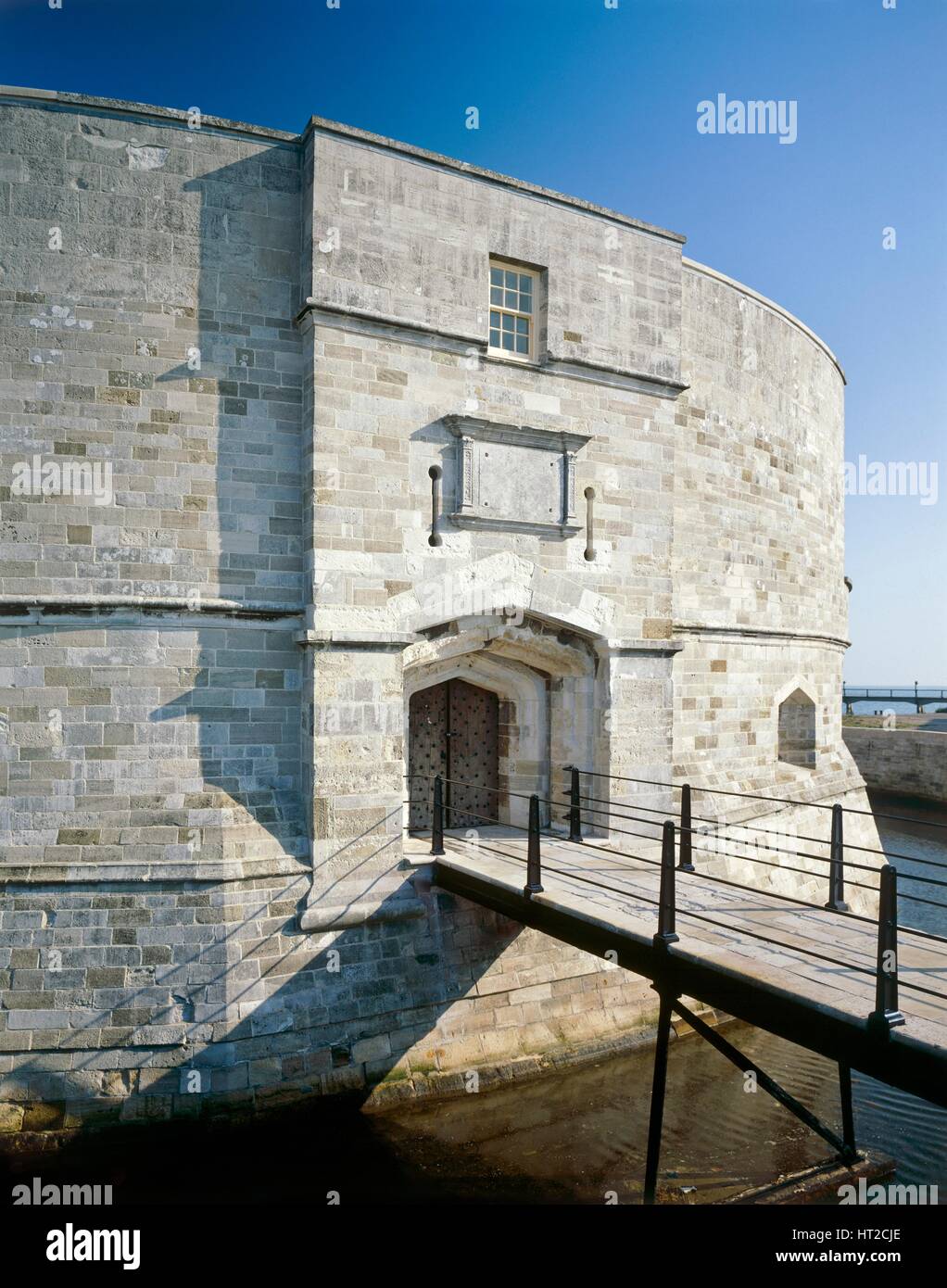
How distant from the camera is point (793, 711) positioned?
15062mm

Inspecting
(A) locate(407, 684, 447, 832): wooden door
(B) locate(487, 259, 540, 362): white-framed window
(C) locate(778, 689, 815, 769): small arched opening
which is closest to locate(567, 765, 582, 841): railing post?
(A) locate(407, 684, 447, 832): wooden door

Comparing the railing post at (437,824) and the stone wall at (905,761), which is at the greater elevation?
the railing post at (437,824)

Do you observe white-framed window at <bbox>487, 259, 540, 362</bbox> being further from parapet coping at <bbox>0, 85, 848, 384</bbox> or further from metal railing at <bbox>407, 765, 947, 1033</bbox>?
metal railing at <bbox>407, 765, 947, 1033</bbox>

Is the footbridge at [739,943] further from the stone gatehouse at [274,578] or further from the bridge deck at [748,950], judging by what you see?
the stone gatehouse at [274,578]

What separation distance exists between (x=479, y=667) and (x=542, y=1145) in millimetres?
5246

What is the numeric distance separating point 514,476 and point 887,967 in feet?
21.4

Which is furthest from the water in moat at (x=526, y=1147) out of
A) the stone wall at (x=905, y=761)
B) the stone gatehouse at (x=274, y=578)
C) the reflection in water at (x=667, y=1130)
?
the stone wall at (x=905, y=761)

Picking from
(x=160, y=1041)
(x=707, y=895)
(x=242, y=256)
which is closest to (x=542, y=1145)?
(x=707, y=895)

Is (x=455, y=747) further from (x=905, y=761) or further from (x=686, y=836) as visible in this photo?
(x=905, y=761)

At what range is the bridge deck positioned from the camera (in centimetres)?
523

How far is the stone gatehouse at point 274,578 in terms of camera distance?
8.21 m

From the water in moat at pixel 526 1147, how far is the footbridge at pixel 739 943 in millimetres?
608

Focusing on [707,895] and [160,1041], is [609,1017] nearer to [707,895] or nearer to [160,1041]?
[707,895]

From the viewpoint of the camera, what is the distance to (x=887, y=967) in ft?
16.7
